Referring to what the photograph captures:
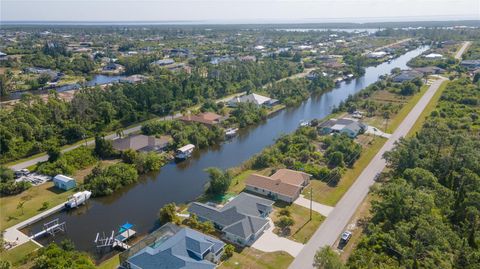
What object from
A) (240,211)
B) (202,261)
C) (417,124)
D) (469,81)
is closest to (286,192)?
(240,211)

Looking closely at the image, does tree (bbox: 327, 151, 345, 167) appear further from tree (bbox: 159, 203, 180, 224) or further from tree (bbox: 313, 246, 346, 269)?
tree (bbox: 159, 203, 180, 224)

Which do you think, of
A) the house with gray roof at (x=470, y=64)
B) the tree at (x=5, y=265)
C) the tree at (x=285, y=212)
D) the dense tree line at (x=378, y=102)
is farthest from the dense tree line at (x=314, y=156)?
the house with gray roof at (x=470, y=64)

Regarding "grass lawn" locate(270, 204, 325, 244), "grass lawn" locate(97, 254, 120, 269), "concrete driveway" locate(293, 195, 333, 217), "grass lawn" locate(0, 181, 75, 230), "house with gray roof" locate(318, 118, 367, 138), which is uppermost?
"house with gray roof" locate(318, 118, 367, 138)

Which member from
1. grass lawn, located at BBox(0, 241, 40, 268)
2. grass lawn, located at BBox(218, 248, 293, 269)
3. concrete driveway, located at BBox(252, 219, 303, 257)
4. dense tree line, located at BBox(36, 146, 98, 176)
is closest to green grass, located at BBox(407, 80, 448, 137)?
concrete driveway, located at BBox(252, 219, 303, 257)

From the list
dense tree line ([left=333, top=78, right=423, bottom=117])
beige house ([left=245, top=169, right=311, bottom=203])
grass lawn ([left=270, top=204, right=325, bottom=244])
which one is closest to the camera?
grass lawn ([left=270, top=204, right=325, bottom=244])

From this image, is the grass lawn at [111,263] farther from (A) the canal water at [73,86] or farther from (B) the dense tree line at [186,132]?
(A) the canal water at [73,86]

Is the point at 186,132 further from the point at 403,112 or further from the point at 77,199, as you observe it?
the point at 403,112

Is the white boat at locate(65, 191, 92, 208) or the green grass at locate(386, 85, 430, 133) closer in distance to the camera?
the white boat at locate(65, 191, 92, 208)
